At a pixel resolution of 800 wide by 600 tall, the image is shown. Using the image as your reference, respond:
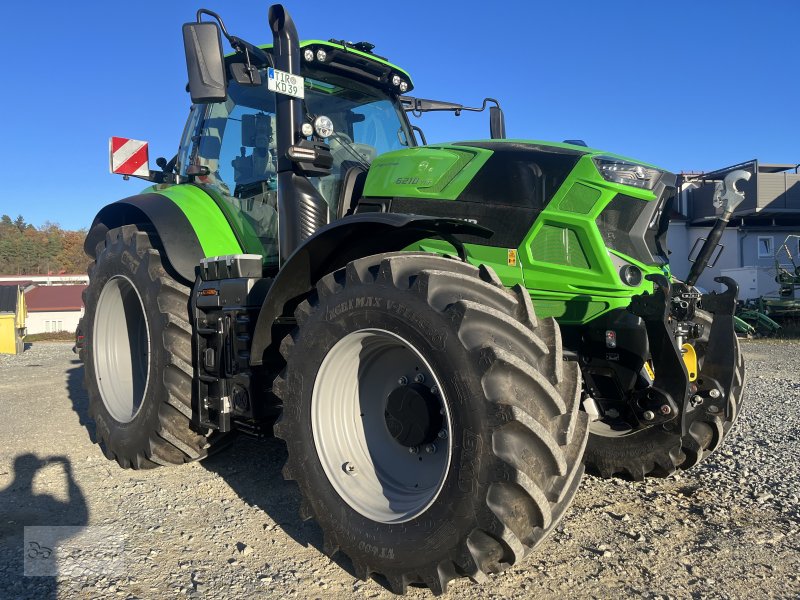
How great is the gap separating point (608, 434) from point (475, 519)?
178cm

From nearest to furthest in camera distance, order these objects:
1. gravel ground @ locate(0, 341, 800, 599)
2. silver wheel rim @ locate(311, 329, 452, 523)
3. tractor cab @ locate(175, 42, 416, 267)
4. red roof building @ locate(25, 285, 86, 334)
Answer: gravel ground @ locate(0, 341, 800, 599), silver wheel rim @ locate(311, 329, 452, 523), tractor cab @ locate(175, 42, 416, 267), red roof building @ locate(25, 285, 86, 334)

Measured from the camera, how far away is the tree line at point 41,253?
66875 millimetres

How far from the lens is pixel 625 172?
301 centimetres

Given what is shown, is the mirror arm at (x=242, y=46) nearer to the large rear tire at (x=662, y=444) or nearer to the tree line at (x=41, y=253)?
the large rear tire at (x=662, y=444)

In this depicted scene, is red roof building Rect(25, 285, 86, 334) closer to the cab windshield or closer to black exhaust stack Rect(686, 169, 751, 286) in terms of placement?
the cab windshield

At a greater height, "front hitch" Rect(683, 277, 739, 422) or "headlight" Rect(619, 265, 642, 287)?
"headlight" Rect(619, 265, 642, 287)

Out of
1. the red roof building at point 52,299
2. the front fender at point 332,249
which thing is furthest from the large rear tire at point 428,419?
the red roof building at point 52,299

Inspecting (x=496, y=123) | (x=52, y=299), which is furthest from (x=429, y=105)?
(x=52, y=299)

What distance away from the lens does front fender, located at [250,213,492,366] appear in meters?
2.88

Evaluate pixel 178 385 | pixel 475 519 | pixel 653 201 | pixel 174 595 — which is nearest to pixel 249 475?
pixel 178 385

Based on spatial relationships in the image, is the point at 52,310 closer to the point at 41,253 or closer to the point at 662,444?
the point at 41,253

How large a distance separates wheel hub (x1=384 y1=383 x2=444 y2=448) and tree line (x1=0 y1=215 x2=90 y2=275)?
70254 mm

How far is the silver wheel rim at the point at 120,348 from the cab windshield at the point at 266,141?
106 cm

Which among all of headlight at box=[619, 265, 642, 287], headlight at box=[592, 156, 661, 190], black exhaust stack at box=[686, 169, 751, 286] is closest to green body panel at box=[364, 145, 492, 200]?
headlight at box=[592, 156, 661, 190]
